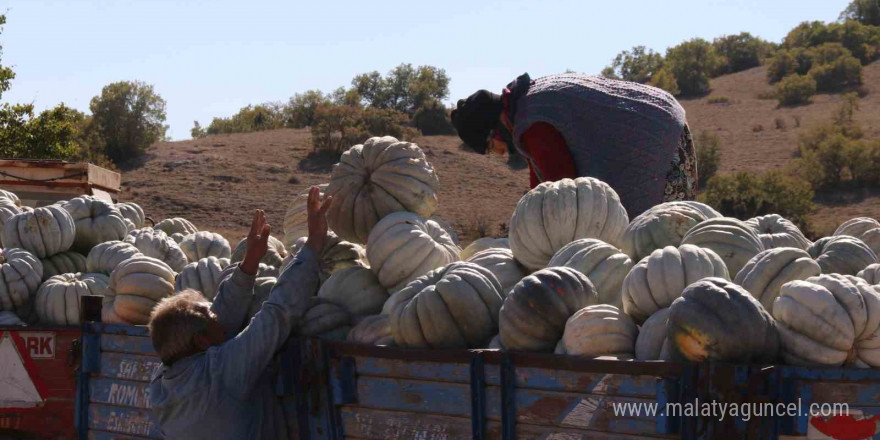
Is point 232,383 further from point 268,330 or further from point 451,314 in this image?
point 451,314

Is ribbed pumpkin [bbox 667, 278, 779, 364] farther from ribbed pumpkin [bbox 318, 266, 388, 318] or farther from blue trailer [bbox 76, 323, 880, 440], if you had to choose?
ribbed pumpkin [bbox 318, 266, 388, 318]

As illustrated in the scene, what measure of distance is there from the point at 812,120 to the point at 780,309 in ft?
113

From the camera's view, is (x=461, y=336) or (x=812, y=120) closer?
(x=461, y=336)

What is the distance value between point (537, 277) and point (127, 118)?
32.1 m

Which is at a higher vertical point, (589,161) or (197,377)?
(589,161)

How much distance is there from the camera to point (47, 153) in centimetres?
2283

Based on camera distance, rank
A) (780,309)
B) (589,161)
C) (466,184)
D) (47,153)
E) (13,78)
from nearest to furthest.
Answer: (780,309) < (589,161) < (47,153) < (13,78) < (466,184)

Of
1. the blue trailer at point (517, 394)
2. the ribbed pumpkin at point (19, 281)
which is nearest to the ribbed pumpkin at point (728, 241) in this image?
the blue trailer at point (517, 394)

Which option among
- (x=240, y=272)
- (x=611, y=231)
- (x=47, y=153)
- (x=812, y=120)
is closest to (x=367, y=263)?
(x=240, y=272)

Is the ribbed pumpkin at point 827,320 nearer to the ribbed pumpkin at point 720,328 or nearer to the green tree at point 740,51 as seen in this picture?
the ribbed pumpkin at point 720,328

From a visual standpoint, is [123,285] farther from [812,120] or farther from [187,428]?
[812,120]

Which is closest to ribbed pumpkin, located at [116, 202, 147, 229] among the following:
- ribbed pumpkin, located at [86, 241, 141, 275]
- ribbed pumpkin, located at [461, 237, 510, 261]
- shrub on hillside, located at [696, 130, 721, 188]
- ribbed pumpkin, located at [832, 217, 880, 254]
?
ribbed pumpkin, located at [86, 241, 141, 275]

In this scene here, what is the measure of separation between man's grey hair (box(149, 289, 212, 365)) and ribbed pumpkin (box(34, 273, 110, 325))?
7.71ft

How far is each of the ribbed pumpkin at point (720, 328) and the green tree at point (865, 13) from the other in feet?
185
